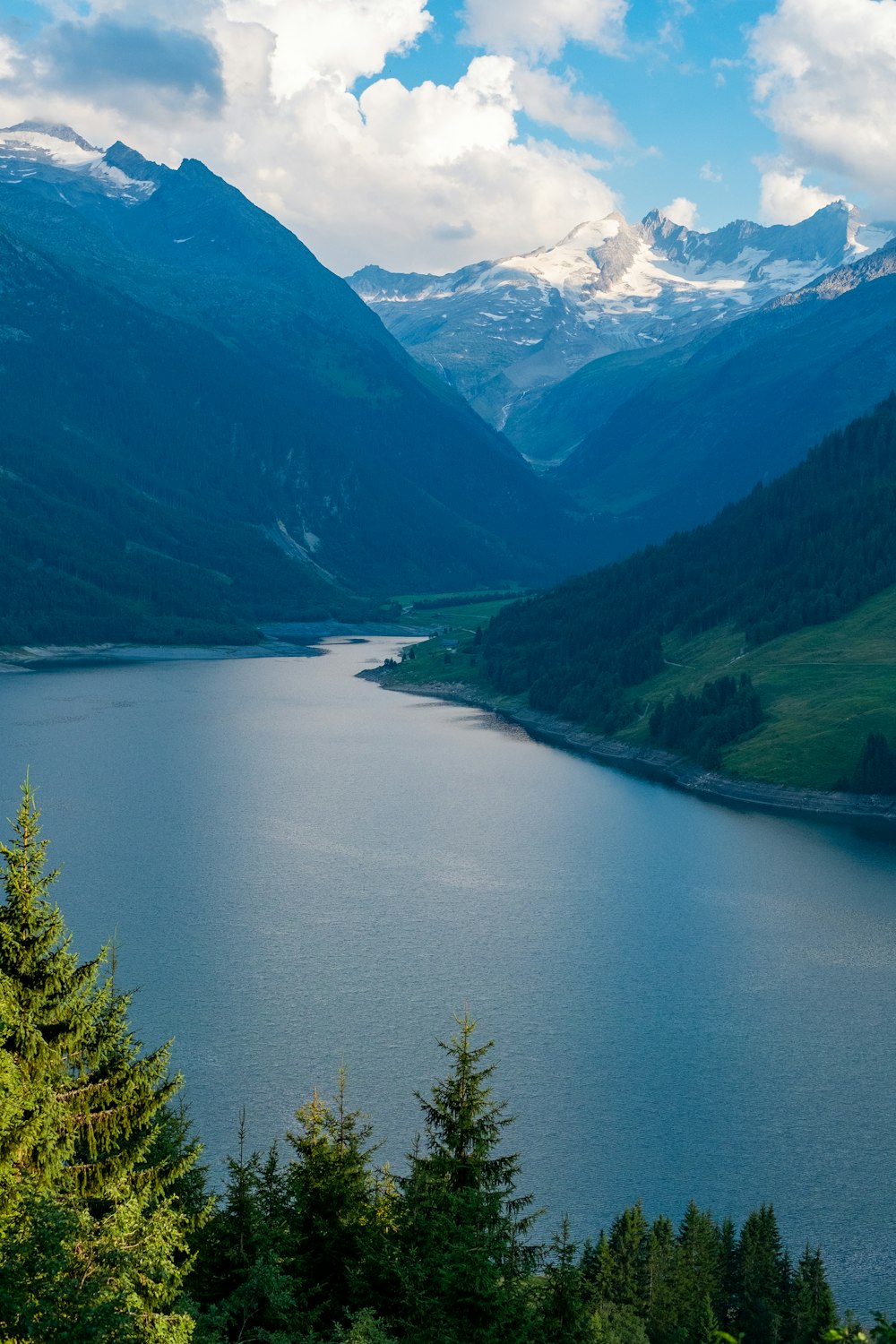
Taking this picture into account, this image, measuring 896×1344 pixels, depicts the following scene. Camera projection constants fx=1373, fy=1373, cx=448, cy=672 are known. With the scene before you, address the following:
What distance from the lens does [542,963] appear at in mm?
97125

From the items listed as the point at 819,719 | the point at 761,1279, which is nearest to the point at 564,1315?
the point at 761,1279

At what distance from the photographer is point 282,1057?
77.5 metres

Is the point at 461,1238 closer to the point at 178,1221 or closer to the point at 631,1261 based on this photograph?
the point at 178,1221

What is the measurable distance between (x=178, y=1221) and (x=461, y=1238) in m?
7.05

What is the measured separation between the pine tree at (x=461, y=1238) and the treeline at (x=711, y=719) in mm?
142445

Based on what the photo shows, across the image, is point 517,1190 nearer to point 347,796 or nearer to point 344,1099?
point 344,1099

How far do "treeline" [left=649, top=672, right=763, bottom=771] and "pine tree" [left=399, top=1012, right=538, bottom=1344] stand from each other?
142m

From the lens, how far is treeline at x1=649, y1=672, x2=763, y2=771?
18312 centimetres

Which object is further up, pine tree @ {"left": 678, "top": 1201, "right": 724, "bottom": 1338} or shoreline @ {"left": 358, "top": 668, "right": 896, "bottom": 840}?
shoreline @ {"left": 358, "top": 668, "right": 896, "bottom": 840}

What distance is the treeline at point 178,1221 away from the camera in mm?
24094

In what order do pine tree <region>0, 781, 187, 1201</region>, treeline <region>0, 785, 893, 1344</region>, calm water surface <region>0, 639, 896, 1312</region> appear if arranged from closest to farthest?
treeline <region>0, 785, 893, 1344</region> < pine tree <region>0, 781, 187, 1201</region> < calm water surface <region>0, 639, 896, 1312</region>

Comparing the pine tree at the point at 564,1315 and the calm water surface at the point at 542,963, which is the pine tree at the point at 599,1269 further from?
the pine tree at the point at 564,1315

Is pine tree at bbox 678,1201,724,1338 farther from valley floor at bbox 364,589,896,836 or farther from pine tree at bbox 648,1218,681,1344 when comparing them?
valley floor at bbox 364,589,896,836

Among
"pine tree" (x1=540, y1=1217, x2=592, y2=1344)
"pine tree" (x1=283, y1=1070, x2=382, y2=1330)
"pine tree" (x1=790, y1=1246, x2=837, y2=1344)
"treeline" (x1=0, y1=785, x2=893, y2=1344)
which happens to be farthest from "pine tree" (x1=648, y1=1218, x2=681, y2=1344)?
"pine tree" (x1=540, y1=1217, x2=592, y2=1344)
